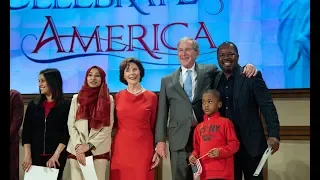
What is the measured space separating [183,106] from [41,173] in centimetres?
125

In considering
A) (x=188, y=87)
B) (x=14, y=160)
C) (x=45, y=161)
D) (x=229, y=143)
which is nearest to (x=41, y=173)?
(x=45, y=161)

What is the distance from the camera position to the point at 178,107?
160 inches

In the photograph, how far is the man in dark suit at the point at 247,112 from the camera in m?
3.90

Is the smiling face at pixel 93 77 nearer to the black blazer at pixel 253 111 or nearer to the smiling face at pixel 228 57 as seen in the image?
the smiling face at pixel 228 57

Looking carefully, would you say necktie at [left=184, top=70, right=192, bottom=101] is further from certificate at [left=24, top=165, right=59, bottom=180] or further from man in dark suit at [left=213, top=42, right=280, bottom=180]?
certificate at [left=24, top=165, right=59, bottom=180]

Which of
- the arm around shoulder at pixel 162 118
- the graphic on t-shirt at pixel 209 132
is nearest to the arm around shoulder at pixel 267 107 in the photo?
the graphic on t-shirt at pixel 209 132

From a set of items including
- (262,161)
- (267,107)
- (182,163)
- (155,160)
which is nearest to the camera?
(262,161)

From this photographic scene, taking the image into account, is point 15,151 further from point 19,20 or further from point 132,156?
point 19,20

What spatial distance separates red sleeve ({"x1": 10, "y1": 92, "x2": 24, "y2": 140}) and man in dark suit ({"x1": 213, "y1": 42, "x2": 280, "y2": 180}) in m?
1.76

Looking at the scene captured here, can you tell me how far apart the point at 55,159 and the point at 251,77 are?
1.69 metres

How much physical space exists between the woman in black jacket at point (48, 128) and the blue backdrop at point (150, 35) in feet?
3.99

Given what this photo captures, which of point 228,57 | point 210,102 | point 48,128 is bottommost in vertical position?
point 48,128

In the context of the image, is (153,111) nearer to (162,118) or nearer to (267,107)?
(162,118)

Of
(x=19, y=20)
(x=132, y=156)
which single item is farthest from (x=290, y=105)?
(x=19, y=20)
